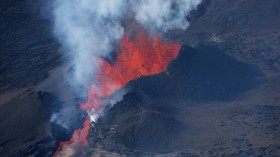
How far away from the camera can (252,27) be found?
113ft

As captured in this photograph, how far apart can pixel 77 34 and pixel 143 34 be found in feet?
25.0

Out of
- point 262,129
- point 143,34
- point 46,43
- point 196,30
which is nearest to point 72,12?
point 46,43

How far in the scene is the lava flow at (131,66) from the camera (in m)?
27.6

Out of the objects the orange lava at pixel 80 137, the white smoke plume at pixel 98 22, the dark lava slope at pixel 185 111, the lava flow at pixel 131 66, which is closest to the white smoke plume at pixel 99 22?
the white smoke plume at pixel 98 22

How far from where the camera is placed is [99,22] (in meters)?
36.2

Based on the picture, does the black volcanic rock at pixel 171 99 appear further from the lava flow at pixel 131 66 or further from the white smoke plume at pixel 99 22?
the white smoke plume at pixel 99 22

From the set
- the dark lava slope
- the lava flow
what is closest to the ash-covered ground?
the dark lava slope

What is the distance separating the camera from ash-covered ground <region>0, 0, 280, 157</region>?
21.2 metres

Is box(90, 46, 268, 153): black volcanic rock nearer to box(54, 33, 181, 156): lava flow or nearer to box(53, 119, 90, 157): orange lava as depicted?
box(53, 119, 90, 157): orange lava

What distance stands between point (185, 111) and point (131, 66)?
7.33 m

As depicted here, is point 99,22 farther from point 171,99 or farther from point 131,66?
point 171,99

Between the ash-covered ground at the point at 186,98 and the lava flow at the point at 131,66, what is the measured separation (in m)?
1.56

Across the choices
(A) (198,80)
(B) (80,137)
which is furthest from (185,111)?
(B) (80,137)

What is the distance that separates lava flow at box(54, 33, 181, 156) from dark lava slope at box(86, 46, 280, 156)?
5.74ft
